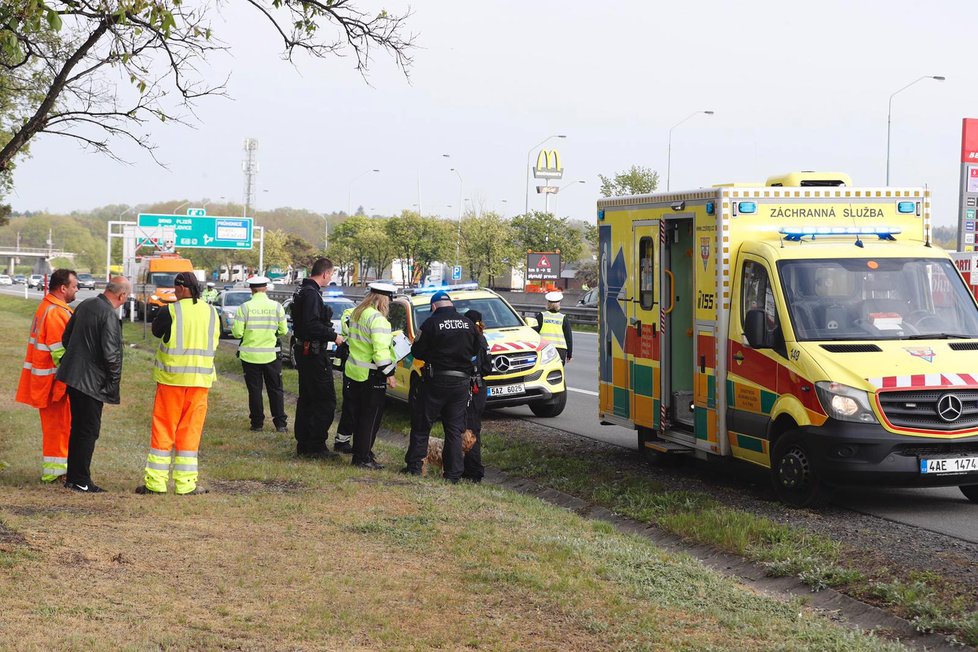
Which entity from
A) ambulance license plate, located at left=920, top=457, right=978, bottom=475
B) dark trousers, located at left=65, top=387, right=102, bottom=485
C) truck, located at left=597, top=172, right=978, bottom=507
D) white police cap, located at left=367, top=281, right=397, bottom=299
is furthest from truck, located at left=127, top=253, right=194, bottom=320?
ambulance license plate, located at left=920, top=457, right=978, bottom=475

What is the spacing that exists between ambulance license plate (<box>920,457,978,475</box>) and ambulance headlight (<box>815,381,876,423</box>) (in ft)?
1.73

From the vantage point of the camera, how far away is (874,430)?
9219 millimetres

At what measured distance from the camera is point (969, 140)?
2428 cm

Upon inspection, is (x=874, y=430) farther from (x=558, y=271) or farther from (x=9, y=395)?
(x=558, y=271)

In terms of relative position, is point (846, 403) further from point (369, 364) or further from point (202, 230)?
point (202, 230)

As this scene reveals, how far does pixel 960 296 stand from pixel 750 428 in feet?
6.95

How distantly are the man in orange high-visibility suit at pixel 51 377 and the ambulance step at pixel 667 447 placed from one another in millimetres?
5433

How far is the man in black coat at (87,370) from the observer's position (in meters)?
9.72

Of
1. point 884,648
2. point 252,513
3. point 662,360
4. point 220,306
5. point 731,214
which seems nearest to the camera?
point 884,648

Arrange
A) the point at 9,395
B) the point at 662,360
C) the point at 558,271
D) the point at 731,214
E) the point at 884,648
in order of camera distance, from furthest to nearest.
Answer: the point at 558,271 → the point at 9,395 → the point at 662,360 → the point at 731,214 → the point at 884,648

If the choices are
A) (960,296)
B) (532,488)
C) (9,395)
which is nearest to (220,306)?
(9,395)

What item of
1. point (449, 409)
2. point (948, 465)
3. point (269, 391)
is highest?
point (449, 409)

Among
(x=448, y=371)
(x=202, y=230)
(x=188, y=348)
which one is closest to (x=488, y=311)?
(x=448, y=371)

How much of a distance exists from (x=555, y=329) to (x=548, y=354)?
86cm
